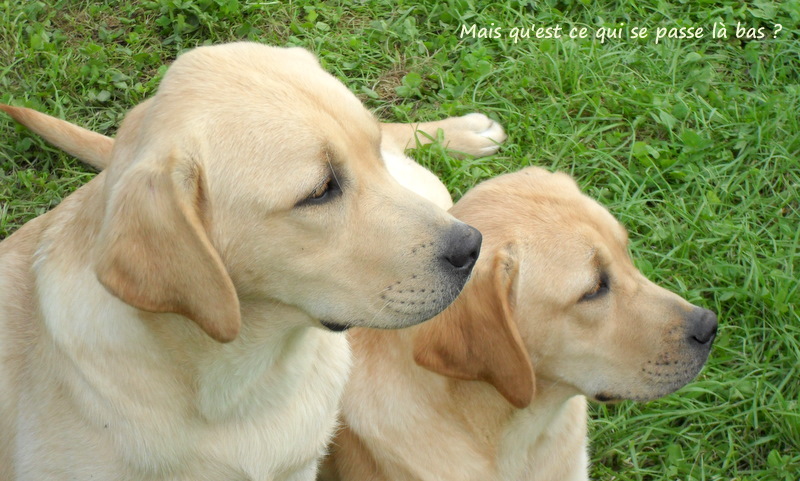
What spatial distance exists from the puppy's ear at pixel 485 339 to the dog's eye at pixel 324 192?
710 millimetres

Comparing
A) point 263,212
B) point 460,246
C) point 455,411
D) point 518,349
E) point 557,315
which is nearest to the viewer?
point 263,212

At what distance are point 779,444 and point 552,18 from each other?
331 cm

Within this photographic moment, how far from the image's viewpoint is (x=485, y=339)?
3.20 m

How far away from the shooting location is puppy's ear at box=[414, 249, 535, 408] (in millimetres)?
3160

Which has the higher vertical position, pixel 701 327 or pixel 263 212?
pixel 263 212

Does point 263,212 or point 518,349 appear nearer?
point 263,212

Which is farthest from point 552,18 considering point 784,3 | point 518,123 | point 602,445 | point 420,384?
point 420,384

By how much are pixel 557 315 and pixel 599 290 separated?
21 cm

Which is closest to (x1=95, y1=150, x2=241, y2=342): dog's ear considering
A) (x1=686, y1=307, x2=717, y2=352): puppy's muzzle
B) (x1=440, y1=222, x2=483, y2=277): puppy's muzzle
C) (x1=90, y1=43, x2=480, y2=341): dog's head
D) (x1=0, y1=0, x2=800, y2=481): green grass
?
(x1=90, y1=43, x2=480, y2=341): dog's head

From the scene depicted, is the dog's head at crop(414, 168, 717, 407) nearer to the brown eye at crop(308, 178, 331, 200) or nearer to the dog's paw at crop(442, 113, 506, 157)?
the brown eye at crop(308, 178, 331, 200)

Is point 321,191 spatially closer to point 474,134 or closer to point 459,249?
point 459,249

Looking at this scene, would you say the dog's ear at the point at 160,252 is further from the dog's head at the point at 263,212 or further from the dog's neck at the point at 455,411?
the dog's neck at the point at 455,411

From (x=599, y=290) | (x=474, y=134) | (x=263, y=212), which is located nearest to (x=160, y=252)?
(x=263, y=212)

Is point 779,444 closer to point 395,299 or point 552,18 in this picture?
point 395,299
